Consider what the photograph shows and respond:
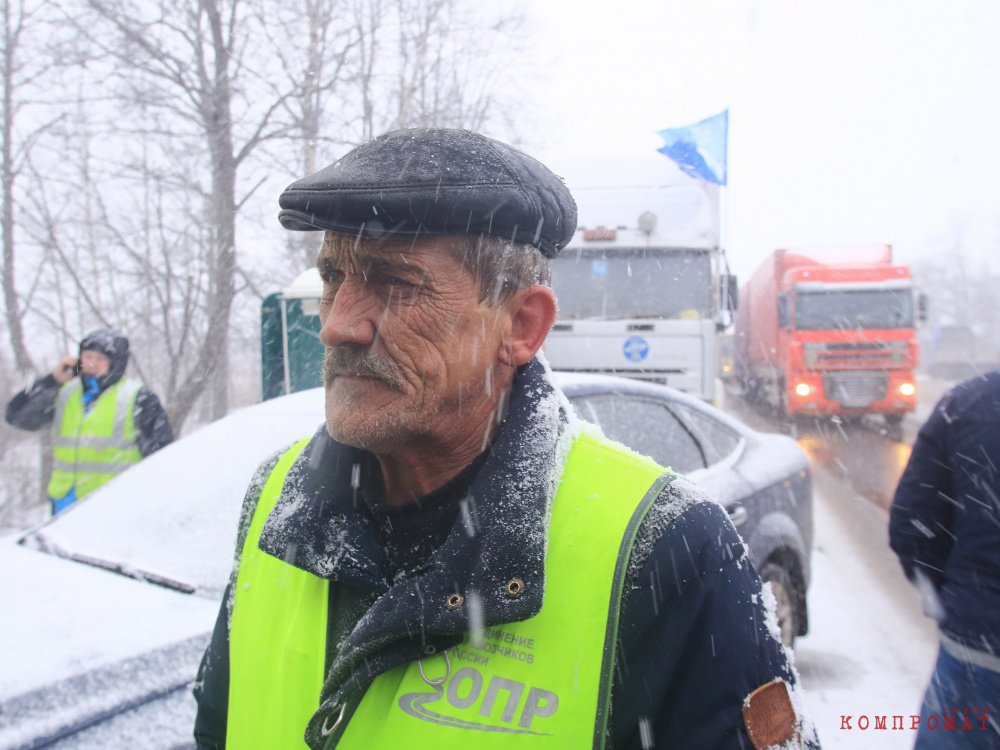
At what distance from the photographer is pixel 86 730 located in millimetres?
1873

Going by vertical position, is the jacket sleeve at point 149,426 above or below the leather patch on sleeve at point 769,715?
below

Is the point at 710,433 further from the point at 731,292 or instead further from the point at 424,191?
the point at 731,292

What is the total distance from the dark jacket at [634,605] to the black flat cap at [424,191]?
40cm

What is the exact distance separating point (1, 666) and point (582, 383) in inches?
95.7

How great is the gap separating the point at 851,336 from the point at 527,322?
14.2 meters

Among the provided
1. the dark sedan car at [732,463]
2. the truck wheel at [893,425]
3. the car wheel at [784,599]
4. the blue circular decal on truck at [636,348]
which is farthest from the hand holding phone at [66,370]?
the truck wheel at [893,425]

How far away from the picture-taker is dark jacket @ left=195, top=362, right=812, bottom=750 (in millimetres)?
1104

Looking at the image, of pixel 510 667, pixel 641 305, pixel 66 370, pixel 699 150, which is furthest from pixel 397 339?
pixel 699 150

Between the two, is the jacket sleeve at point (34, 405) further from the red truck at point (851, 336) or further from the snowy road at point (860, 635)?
the red truck at point (851, 336)

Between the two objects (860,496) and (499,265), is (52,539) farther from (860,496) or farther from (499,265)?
(860,496)

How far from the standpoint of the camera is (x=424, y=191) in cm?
123

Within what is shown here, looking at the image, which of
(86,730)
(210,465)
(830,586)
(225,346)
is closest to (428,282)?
(86,730)

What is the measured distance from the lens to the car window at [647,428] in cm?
356

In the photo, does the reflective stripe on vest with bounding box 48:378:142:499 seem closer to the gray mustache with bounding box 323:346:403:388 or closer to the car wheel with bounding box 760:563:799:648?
the car wheel with bounding box 760:563:799:648
